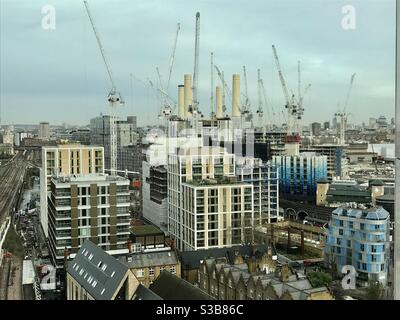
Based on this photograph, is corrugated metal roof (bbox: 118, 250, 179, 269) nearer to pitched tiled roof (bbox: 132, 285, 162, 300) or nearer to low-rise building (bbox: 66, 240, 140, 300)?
low-rise building (bbox: 66, 240, 140, 300)

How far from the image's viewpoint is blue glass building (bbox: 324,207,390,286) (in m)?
4.46

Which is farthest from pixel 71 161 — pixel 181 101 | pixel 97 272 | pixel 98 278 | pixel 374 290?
pixel 181 101

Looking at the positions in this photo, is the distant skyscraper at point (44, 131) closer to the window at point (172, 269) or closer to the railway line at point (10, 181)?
the railway line at point (10, 181)

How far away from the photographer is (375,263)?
4.46 m

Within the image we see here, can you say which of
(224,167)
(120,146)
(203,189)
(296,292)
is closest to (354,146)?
(120,146)

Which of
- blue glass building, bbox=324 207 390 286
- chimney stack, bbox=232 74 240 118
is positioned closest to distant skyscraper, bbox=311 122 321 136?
chimney stack, bbox=232 74 240 118

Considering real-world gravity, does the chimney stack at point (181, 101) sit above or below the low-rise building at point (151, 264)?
above

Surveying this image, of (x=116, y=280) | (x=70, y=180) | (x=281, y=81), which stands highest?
(x=281, y=81)

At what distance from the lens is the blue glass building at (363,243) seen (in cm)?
446

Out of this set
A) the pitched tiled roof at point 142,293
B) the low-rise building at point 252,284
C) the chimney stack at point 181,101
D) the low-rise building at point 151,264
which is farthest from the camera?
the chimney stack at point 181,101

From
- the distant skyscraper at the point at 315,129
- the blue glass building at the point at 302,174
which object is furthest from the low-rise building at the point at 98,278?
the distant skyscraper at the point at 315,129

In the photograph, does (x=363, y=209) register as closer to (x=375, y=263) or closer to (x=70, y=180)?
(x=375, y=263)

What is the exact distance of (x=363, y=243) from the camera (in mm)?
4582
